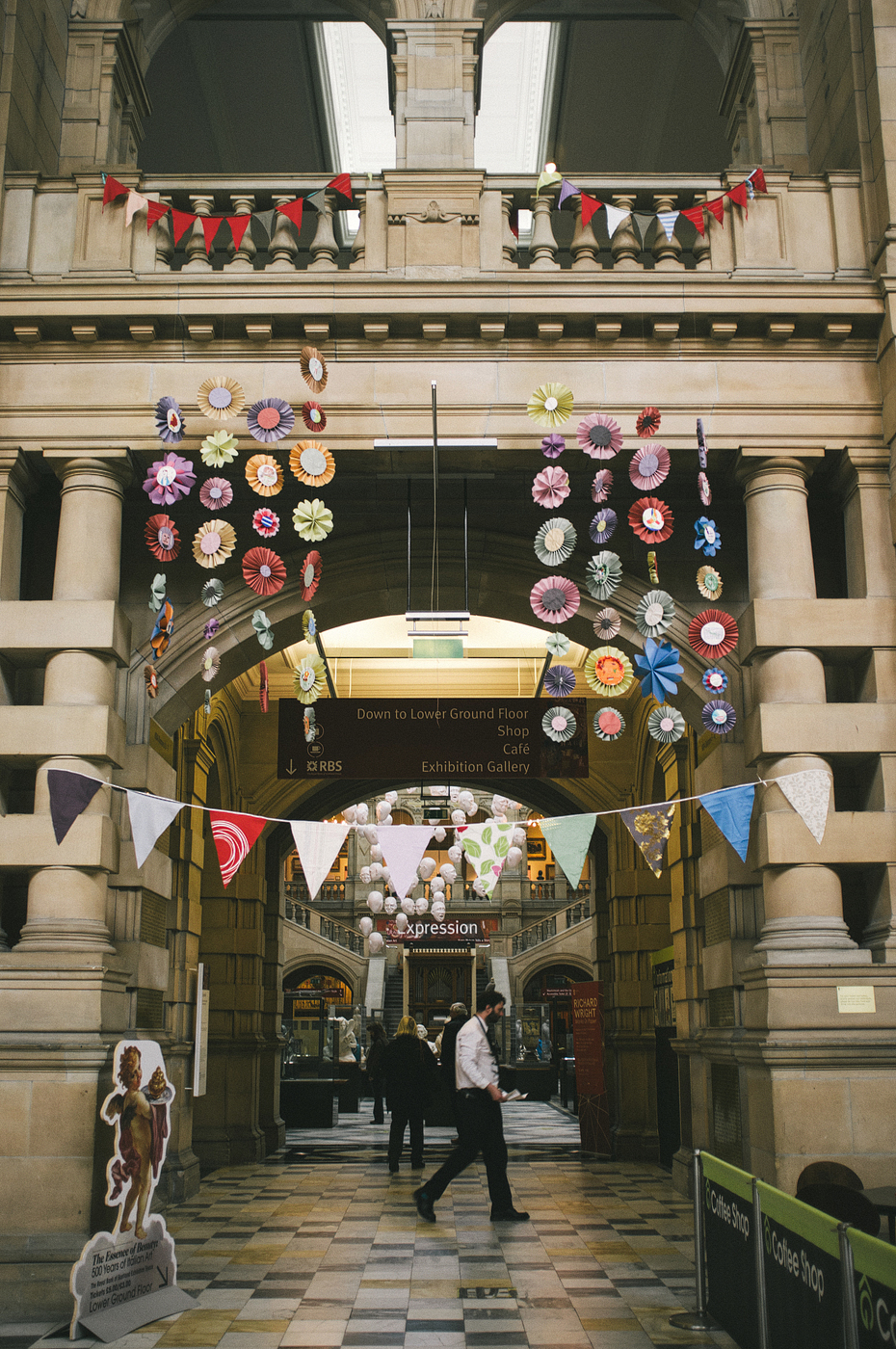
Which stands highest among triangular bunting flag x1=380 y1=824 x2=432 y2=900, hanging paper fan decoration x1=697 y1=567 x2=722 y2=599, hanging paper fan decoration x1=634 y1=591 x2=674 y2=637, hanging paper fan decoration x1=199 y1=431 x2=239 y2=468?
hanging paper fan decoration x1=199 y1=431 x2=239 y2=468

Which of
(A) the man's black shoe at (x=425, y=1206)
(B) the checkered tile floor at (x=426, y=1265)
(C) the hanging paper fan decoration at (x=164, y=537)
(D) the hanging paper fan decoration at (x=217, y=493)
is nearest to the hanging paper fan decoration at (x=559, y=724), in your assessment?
(D) the hanging paper fan decoration at (x=217, y=493)

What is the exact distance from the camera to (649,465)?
7.83 m

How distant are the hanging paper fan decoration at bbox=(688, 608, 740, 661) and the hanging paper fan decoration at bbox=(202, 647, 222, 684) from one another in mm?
3246

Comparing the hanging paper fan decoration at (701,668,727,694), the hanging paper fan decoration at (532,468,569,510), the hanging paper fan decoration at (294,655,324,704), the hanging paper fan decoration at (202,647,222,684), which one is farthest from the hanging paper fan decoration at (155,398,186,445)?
the hanging paper fan decoration at (701,668,727,694)

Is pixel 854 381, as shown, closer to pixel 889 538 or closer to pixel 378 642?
pixel 889 538

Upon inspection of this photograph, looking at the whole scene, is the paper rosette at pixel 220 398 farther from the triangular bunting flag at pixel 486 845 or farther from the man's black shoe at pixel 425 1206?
the man's black shoe at pixel 425 1206

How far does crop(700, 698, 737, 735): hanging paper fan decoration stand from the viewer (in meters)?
7.85

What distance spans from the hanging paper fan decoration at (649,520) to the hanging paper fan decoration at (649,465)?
0.40ft

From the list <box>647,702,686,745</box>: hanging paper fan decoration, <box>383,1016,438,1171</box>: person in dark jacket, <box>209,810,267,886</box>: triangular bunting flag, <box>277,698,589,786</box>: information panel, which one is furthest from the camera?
<box>383,1016,438,1171</box>: person in dark jacket

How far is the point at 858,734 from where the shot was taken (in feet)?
25.0

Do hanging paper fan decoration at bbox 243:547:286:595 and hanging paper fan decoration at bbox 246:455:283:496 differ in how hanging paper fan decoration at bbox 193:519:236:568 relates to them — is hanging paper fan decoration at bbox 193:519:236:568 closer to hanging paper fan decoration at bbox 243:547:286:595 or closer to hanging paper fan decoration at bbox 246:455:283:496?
hanging paper fan decoration at bbox 243:547:286:595

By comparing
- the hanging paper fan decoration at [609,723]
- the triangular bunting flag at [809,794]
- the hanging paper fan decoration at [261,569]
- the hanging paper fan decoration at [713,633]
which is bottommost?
the triangular bunting flag at [809,794]

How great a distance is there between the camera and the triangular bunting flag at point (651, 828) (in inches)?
306

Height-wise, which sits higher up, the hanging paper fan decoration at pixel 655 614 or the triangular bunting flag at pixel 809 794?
the hanging paper fan decoration at pixel 655 614
